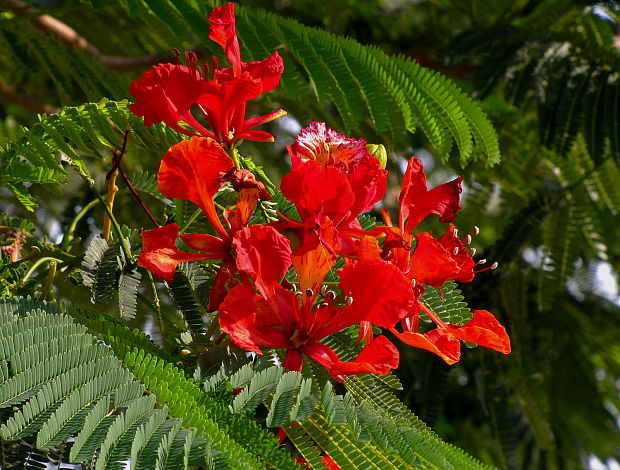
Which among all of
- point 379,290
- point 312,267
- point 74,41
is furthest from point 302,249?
point 74,41

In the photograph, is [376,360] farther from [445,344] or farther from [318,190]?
[318,190]

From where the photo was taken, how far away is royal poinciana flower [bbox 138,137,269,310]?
146cm

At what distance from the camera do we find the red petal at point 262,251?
4.55 feet

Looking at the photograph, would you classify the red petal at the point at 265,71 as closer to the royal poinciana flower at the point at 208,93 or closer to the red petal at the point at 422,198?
the royal poinciana flower at the point at 208,93

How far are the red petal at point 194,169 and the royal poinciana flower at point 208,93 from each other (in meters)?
0.16

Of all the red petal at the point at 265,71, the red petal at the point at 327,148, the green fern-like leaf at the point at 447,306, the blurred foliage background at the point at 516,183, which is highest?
the red petal at the point at 265,71

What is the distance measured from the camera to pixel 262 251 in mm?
1396

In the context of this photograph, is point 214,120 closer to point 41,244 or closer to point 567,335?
point 41,244

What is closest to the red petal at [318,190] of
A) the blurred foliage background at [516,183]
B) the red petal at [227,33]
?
the red petal at [227,33]

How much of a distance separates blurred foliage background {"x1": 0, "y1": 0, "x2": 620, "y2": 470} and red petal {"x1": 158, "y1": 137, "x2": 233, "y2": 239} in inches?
40.9

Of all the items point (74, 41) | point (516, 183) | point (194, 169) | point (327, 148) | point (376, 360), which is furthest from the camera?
point (516, 183)

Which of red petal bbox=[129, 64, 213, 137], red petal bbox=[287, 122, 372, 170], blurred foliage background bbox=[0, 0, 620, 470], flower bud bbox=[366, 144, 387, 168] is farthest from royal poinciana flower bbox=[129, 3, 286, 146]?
blurred foliage background bbox=[0, 0, 620, 470]

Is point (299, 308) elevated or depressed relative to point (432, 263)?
depressed

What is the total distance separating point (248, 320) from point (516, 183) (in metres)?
2.60
